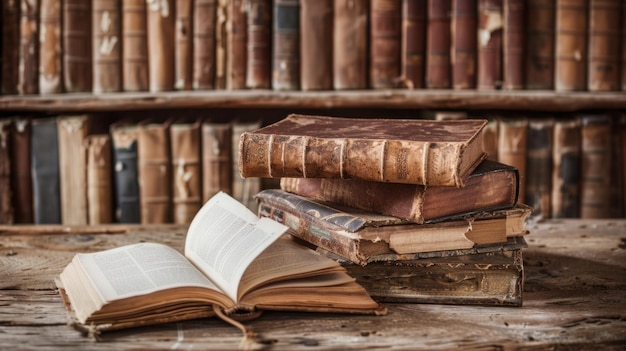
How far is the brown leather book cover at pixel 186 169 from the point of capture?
1935 mm

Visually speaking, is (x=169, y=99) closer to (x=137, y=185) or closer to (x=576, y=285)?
(x=137, y=185)

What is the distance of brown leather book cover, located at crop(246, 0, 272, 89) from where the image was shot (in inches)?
76.4

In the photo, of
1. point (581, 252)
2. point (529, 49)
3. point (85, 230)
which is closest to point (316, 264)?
point (581, 252)

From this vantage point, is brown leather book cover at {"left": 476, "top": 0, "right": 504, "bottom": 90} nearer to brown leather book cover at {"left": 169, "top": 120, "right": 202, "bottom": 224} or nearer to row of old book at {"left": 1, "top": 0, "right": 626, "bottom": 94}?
row of old book at {"left": 1, "top": 0, "right": 626, "bottom": 94}

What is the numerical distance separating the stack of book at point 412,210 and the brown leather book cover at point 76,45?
101 centimetres

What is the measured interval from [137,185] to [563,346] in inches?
51.8

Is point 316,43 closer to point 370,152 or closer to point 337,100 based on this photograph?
point 337,100

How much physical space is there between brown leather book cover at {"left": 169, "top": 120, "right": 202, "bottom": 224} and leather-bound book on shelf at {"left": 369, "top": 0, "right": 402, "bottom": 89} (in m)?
0.46

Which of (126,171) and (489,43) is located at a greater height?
(489,43)

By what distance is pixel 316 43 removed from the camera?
6.32 feet

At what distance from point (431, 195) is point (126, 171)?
112 cm

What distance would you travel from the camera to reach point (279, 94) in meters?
1.91

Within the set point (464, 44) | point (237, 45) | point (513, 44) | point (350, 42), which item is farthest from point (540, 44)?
point (237, 45)

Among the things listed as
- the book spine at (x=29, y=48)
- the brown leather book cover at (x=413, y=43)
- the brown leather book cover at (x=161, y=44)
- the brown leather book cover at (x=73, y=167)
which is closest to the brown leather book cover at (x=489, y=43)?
the brown leather book cover at (x=413, y=43)
